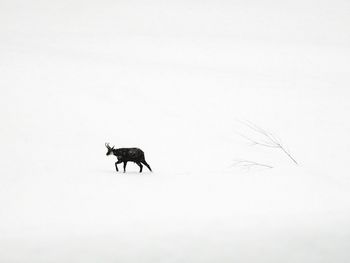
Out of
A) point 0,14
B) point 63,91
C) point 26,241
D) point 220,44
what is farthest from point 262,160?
point 0,14

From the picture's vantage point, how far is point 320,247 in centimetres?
691

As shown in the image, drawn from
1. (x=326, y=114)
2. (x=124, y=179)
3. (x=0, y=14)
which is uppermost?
(x=0, y=14)

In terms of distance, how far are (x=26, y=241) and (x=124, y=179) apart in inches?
128

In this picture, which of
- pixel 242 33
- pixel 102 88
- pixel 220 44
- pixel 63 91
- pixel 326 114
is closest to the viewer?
pixel 326 114

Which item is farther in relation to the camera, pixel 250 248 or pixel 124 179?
pixel 124 179

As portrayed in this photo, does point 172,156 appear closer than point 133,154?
No

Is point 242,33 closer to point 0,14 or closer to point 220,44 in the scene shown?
point 220,44

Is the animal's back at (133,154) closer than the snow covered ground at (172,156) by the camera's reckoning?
No

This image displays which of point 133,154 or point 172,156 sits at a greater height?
point 172,156

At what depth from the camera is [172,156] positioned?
44.0 ft

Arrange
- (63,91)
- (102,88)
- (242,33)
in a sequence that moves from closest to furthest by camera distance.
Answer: (63,91), (102,88), (242,33)

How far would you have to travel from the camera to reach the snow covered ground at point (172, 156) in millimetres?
6887

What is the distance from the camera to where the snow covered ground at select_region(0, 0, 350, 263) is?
6887 millimetres

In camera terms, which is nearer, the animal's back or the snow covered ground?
the snow covered ground
